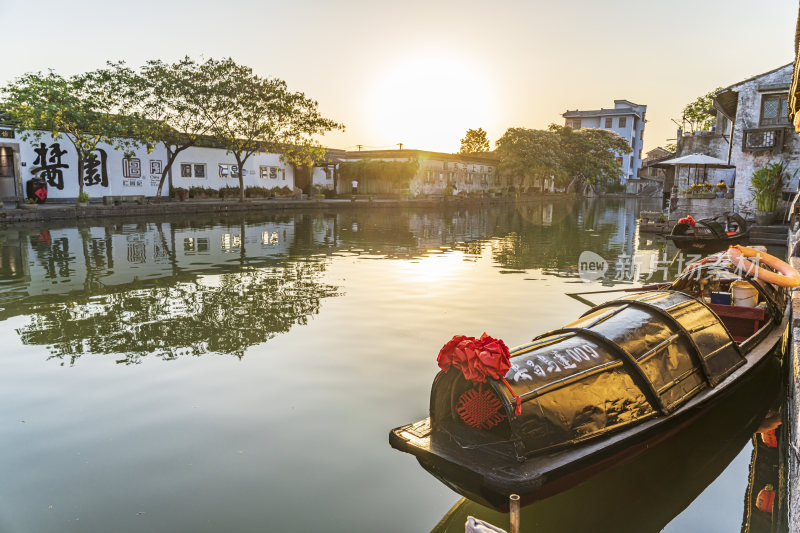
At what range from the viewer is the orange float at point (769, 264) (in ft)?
20.1

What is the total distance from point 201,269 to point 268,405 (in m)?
9.64

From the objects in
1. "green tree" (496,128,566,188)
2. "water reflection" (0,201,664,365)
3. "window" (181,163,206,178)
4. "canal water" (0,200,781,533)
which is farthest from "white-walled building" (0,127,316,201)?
"green tree" (496,128,566,188)

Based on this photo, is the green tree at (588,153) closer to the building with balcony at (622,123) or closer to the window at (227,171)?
the building with balcony at (622,123)

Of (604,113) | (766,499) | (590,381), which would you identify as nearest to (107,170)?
(590,381)

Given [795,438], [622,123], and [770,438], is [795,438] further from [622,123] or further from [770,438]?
[622,123]

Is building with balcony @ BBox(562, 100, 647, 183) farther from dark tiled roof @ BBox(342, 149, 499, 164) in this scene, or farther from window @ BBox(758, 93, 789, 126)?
window @ BBox(758, 93, 789, 126)

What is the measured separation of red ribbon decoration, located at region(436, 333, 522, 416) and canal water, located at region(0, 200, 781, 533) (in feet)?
4.74

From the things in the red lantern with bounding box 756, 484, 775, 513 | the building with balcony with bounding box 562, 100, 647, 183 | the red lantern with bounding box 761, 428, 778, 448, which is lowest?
the red lantern with bounding box 756, 484, 775, 513

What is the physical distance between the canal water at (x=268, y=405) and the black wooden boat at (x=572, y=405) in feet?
2.50

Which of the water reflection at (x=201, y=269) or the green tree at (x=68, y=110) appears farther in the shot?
the green tree at (x=68, y=110)

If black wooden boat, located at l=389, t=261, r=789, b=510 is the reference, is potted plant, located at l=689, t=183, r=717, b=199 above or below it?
above

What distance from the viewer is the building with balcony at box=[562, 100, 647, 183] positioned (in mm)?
90188

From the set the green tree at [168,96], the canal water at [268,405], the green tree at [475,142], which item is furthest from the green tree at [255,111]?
the green tree at [475,142]

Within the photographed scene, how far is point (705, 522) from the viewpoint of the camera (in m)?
4.41
